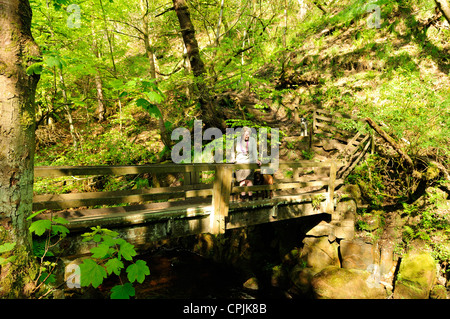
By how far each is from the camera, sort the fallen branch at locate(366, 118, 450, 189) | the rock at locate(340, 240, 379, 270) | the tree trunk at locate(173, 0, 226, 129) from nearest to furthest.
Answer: the rock at locate(340, 240, 379, 270)
the fallen branch at locate(366, 118, 450, 189)
the tree trunk at locate(173, 0, 226, 129)

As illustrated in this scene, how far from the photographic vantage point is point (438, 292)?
5.71 metres

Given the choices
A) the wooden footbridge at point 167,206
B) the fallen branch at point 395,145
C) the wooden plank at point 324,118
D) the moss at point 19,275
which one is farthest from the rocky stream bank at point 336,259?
the moss at point 19,275

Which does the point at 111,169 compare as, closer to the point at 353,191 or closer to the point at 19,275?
the point at 19,275

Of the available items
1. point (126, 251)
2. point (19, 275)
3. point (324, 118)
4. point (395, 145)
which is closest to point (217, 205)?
point (126, 251)

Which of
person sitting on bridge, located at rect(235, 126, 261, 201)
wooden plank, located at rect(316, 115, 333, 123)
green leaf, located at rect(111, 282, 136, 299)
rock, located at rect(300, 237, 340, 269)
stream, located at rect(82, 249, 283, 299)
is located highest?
wooden plank, located at rect(316, 115, 333, 123)

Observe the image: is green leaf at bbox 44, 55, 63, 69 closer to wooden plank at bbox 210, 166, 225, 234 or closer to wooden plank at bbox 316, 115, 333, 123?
wooden plank at bbox 210, 166, 225, 234

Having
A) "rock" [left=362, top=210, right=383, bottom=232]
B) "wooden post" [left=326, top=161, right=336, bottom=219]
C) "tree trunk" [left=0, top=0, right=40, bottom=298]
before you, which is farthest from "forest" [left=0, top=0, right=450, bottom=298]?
"wooden post" [left=326, top=161, right=336, bottom=219]

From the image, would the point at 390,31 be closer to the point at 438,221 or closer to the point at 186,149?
the point at 438,221

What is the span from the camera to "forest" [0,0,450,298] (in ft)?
7.09

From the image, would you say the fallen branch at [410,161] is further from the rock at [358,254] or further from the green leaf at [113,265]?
the green leaf at [113,265]

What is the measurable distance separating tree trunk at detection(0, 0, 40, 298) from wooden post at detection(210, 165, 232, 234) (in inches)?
132
